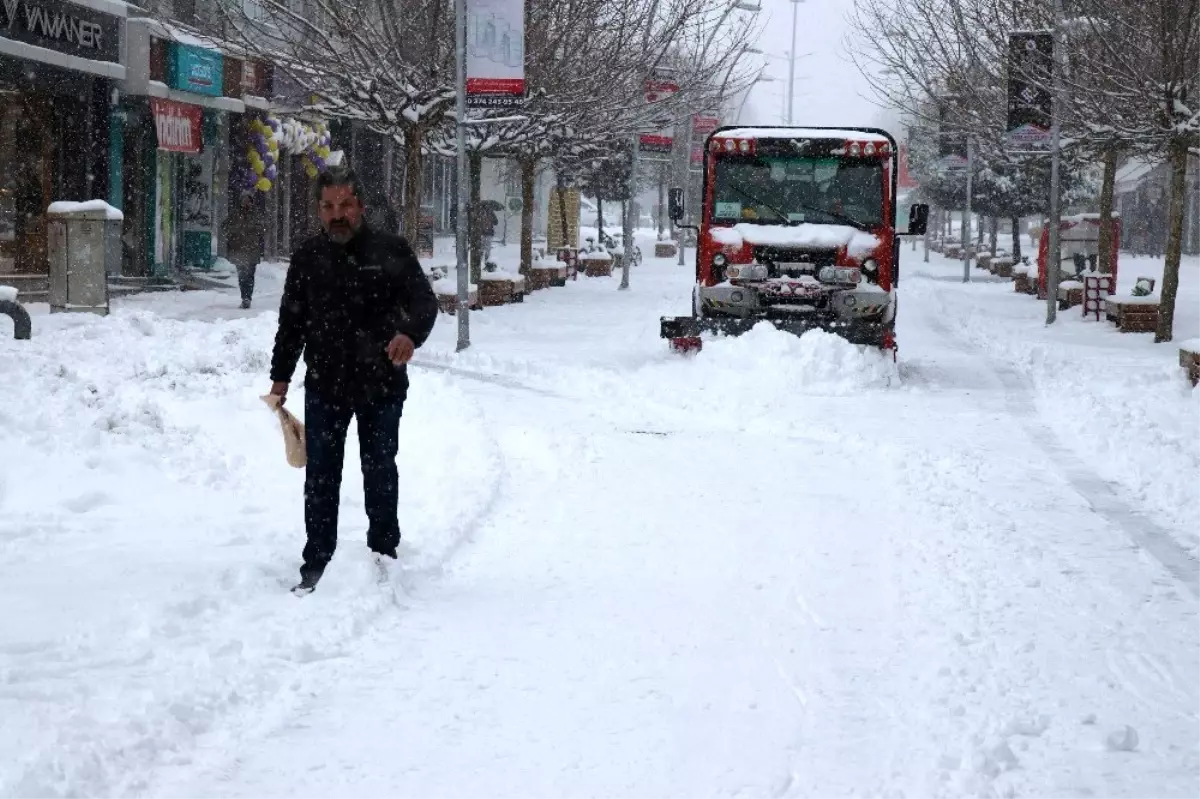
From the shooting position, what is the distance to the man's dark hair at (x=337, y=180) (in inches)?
251

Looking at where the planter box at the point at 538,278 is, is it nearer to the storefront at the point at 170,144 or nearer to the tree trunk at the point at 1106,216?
the storefront at the point at 170,144

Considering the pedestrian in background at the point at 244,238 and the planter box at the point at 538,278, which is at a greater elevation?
the pedestrian in background at the point at 244,238

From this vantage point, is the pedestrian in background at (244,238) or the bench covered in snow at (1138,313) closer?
the bench covered in snow at (1138,313)

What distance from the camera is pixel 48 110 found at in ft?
85.0

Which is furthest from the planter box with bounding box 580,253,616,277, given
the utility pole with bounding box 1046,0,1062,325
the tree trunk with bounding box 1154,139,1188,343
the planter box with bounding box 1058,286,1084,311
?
the tree trunk with bounding box 1154,139,1188,343

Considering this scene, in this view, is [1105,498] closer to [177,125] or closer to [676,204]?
[676,204]

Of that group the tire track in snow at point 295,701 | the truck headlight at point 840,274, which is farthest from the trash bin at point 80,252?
the tire track in snow at point 295,701

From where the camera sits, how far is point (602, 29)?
2653cm

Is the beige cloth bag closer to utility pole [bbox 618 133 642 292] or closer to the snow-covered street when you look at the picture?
Answer: the snow-covered street

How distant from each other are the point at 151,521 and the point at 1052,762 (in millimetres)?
4889

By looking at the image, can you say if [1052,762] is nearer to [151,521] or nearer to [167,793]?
[167,793]

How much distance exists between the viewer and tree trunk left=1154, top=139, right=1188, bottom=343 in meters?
20.8

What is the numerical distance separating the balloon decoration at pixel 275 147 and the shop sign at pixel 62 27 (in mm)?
5826

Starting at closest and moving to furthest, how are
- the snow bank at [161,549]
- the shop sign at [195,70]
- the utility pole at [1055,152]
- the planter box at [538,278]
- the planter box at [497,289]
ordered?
1. the snow bank at [161,549]
2. the utility pole at [1055,152]
3. the planter box at [497,289]
4. the shop sign at [195,70]
5. the planter box at [538,278]
